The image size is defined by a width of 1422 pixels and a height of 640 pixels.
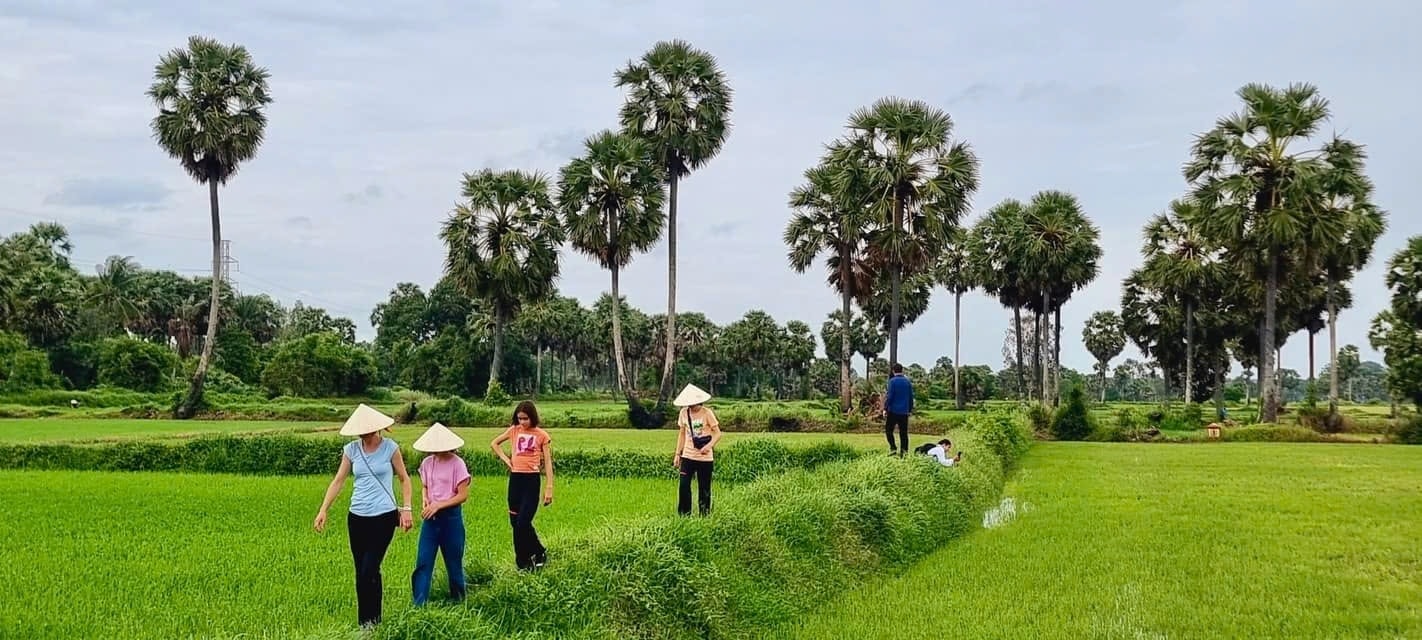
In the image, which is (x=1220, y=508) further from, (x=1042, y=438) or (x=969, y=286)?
(x=969, y=286)

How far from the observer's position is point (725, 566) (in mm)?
7266

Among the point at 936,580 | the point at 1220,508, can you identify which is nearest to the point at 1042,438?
the point at 1220,508

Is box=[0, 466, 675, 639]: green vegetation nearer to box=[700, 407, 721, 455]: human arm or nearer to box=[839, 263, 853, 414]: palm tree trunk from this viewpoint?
box=[700, 407, 721, 455]: human arm

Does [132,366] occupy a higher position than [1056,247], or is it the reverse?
[1056,247]

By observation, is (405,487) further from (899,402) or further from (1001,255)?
(1001,255)

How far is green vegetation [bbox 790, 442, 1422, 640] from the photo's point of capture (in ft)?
23.9

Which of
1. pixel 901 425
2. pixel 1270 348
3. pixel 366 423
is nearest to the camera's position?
pixel 366 423

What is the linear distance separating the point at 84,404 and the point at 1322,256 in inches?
1994

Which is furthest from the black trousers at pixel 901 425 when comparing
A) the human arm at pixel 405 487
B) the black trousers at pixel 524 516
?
the human arm at pixel 405 487

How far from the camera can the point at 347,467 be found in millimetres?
6648

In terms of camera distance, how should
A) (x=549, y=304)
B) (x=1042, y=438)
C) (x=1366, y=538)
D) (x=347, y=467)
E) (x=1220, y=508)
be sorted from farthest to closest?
(x=549, y=304) < (x=1042, y=438) < (x=1220, y=508) < (x=1366, y=538) < (x=347, y=467)

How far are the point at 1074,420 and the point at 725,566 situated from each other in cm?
2794

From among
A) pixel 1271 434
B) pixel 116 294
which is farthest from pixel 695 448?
pixel 116 294

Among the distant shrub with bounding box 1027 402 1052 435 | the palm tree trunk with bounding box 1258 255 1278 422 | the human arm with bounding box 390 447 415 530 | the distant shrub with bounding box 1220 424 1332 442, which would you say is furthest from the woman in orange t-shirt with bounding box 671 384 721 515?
the palm tree trunk with bounding box 1258 255 1278 422
